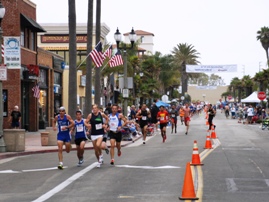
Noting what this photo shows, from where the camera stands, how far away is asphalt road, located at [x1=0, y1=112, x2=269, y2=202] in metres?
12.7

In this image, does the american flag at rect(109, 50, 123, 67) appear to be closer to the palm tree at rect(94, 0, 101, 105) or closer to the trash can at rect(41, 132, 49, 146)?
the palm tree at rect(94, 0, 101, 105)

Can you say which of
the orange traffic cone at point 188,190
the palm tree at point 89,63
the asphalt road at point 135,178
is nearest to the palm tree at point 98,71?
the palm tree at point 89,63

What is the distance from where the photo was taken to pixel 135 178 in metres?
15.6

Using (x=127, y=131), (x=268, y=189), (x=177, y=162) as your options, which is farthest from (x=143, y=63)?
(x=268, y=189)

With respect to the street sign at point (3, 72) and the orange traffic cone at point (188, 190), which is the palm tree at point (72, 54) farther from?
the orange traffic cone at point (188, 190)

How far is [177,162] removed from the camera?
1986 centimetres

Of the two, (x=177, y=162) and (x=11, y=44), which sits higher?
(x=11, y=44)

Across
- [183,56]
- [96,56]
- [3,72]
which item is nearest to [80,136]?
[3,72]

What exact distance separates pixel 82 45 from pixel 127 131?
125 ft

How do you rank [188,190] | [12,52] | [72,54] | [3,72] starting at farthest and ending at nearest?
[72,54] → [12,52] → [3,72] → [188,190]

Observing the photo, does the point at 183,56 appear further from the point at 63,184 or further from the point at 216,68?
the point at 63,184

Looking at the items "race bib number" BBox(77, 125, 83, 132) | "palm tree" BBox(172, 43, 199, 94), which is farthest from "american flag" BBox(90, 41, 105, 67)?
"palm tree" BBox(172, 43, 199, 94)

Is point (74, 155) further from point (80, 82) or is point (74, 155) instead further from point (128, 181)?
point (80, 82)

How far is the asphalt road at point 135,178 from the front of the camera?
41.6 feet
